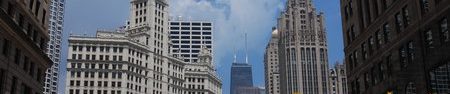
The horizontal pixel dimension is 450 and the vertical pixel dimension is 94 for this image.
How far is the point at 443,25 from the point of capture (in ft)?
161

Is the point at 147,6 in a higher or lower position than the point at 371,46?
higher

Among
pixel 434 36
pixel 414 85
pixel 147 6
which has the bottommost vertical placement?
pixel 414 85

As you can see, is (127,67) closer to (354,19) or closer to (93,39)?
(93,39)

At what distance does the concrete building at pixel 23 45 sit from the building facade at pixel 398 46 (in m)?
34.6

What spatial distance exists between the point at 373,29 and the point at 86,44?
382 ft

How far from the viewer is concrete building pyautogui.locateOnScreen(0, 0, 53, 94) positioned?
57500 millimetres

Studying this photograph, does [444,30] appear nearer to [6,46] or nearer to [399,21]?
[399,21]

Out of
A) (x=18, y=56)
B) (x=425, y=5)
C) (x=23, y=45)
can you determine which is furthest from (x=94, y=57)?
(x=425, y=5)

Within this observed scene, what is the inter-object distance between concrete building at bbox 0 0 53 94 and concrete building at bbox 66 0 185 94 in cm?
9331

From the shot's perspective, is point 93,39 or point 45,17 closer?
point 45,17

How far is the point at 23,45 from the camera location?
6247 cm

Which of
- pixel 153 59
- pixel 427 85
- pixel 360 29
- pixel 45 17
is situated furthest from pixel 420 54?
pixel 153 59

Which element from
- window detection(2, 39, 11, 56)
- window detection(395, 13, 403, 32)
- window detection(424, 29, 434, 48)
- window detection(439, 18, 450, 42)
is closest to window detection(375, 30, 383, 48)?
window detection(395, 13, 403, 32)

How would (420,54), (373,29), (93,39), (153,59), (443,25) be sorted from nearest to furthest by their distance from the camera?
1. (443,25)
2. (420,54)
3. (373,29)
4. (93,39)
5. (153,59)
